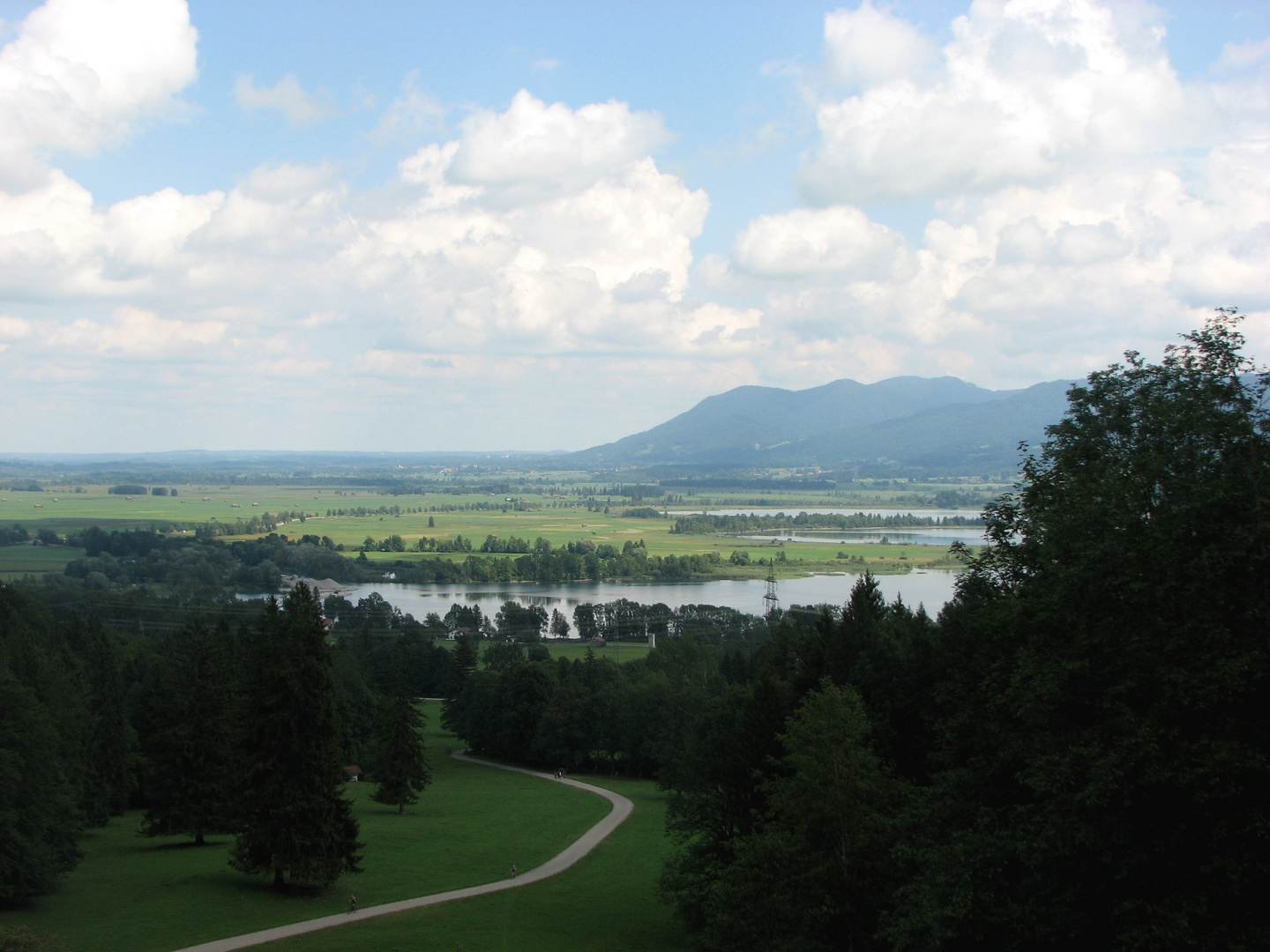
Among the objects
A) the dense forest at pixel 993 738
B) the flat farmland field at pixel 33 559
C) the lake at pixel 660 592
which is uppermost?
the dense forest at pixel 993 738

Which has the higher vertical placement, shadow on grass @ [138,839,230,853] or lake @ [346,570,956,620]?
shadow on grass @ [138,839,230,853]

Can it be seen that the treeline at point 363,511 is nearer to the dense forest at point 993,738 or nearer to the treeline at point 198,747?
the treeline at point 198,747

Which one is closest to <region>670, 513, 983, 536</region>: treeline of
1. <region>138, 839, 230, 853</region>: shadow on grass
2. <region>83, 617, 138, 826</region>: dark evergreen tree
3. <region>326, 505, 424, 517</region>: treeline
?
<region>326, 505, 424, 517</region>: treeline

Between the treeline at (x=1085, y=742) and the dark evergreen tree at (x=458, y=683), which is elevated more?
the treeline at (x=1085, y=742)

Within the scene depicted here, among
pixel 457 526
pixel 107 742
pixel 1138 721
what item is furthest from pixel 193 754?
pixel 457 526

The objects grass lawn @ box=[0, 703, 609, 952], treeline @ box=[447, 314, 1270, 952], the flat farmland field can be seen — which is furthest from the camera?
the flat farmland field

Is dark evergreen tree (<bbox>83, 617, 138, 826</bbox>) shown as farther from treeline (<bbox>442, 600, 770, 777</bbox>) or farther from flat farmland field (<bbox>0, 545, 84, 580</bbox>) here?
flat farmland field (<bbox>0, 545, 84, 580</bbox>)

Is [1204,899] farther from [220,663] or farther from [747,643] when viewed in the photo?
[747,643]

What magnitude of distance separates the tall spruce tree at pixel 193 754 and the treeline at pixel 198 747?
0.12ft

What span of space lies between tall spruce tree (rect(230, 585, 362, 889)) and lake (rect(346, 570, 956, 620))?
5593cm

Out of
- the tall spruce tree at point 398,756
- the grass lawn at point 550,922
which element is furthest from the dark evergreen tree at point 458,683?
the grass lawn at point 550,922

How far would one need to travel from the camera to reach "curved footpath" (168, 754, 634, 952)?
58.1 ft

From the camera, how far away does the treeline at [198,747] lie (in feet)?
67.2

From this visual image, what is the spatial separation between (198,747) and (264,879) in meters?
5.73
